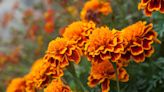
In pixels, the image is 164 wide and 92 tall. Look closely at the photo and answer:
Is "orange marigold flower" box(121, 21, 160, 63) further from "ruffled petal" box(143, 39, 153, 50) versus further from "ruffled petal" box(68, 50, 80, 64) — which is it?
"ruffled petal" box(68, 50, 80, 64)

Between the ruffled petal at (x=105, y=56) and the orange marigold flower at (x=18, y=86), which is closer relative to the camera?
the ruffled petal at (x=105, y=56)

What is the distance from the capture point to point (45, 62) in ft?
7.65

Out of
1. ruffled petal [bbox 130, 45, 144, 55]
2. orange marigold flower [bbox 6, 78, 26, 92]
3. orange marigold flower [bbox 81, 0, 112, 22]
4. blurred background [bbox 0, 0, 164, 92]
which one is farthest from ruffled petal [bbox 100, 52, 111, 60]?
orange marigold flower [bbox 81, 0, 112, 22]

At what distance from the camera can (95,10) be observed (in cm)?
304

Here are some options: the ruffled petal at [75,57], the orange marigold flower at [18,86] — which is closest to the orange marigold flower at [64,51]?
the ruffled petal at [75,57]

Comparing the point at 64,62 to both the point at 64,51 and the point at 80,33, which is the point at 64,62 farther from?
the point at 80,33

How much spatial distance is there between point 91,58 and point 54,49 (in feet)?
0.64

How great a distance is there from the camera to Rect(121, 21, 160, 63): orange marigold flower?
7.23ft

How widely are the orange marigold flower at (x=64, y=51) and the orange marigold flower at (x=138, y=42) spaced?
23cm

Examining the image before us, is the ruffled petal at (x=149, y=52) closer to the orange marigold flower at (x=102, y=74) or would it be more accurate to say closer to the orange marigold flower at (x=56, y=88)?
the orange marigold flower at (x=102, y=74)

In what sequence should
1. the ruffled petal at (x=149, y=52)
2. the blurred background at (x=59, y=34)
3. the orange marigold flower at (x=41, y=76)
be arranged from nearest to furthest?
the ruffled petal at (x=149, y=52), the orange marigold flower at (x=41, y=76), the blurred background at (x=59, y=34)

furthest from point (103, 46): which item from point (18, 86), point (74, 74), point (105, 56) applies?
point (18, 86)

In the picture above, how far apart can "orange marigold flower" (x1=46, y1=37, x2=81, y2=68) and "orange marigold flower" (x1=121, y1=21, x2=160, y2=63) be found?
0.23 meters

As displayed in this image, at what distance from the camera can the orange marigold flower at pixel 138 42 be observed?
7.23 ft
